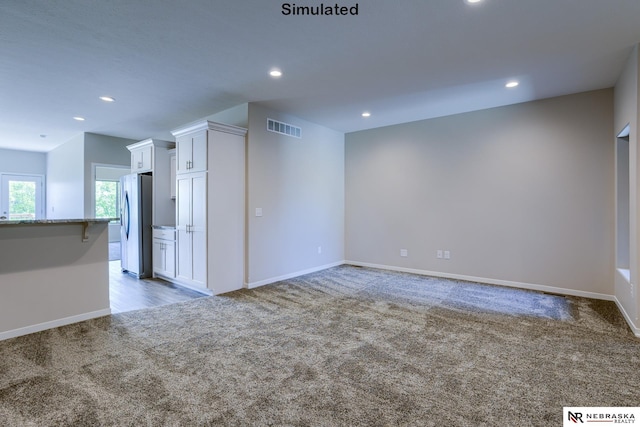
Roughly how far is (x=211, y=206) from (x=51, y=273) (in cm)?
182

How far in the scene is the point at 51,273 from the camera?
10.3 ft

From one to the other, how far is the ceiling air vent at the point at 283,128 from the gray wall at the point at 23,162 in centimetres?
749

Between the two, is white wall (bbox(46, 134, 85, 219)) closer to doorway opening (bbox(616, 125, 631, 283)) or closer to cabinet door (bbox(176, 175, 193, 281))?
cabinet door (bbox(176, 175, 193, 281))

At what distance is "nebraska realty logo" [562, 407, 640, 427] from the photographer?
179 centimetres

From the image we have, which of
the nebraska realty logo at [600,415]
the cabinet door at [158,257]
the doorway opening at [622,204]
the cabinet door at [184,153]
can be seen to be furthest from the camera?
the cabinet door at [158,257]

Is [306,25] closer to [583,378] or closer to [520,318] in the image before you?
[583,378]

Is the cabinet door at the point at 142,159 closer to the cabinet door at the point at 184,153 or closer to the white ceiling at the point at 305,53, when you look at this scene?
the white ceiling at the point at 305,53

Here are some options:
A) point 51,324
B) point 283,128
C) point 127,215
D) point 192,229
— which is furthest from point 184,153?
point 51,324

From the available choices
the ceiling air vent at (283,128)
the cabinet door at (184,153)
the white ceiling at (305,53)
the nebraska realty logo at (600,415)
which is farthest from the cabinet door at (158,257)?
the nebraska realty logo at (600,415)

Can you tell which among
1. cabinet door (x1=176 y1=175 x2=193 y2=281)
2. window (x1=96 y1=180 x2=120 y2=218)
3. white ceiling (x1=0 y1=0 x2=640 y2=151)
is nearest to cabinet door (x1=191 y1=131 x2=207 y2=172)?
cabinet door (x1=176 y1=175 x2=193 y2=281)

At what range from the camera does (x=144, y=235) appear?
5438 millimetres

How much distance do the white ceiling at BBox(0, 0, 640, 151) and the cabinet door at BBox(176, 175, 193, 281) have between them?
127cm

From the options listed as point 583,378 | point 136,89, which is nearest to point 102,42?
point 136,89

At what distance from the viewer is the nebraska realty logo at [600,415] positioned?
1.79 meters
